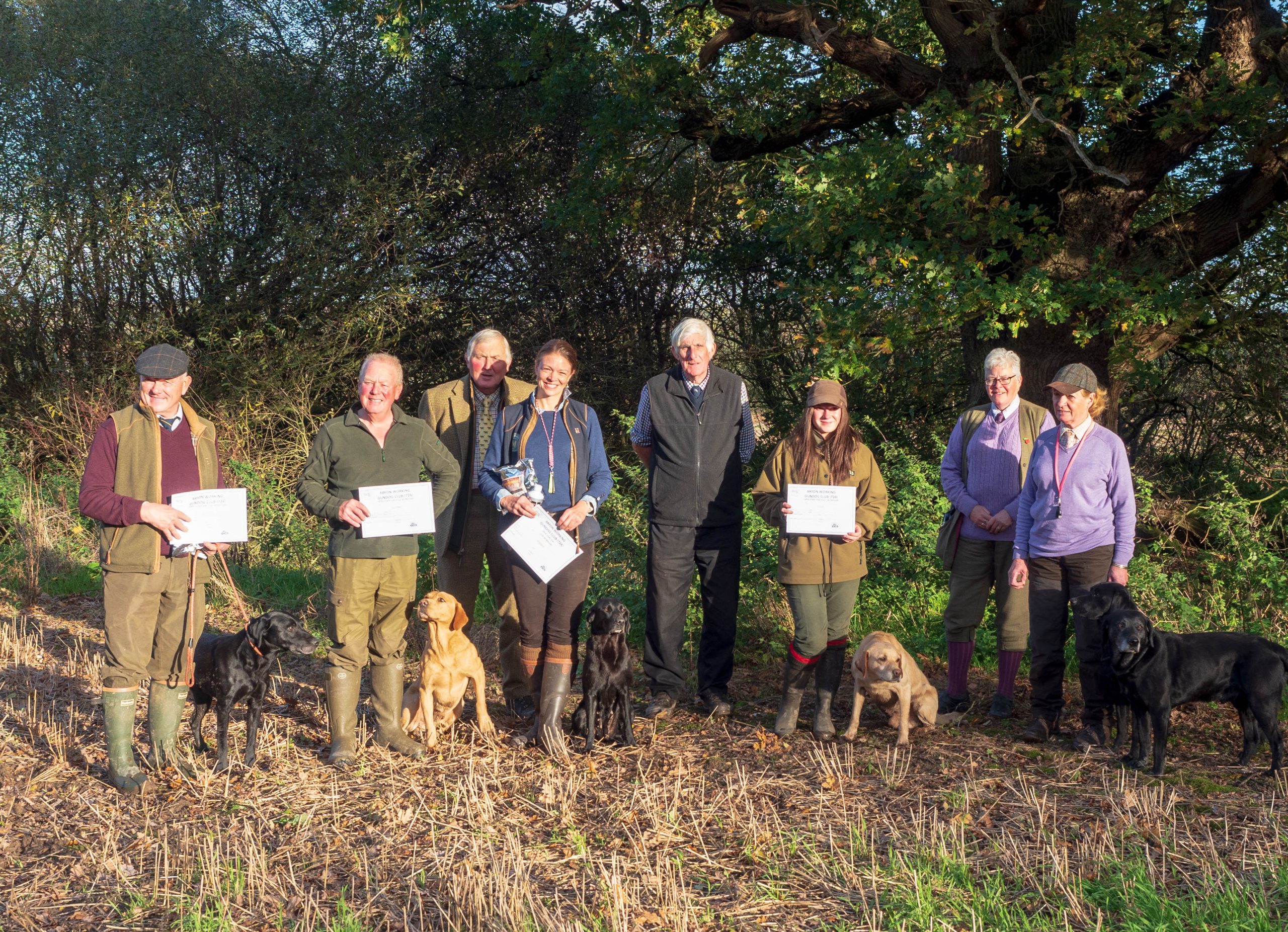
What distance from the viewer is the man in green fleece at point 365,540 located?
5.61 m

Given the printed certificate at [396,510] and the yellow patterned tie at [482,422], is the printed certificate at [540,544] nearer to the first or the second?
the printed certificate at [396,510]

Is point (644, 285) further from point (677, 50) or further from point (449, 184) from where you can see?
point (677, 50)

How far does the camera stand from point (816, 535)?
19.7 ft

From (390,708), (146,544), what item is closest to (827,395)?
(390,708)

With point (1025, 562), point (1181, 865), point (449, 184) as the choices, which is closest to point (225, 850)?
Answer: point (1181, 865)

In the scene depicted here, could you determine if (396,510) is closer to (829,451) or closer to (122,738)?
(122,738)

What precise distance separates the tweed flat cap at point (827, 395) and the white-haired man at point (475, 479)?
164 centimetres

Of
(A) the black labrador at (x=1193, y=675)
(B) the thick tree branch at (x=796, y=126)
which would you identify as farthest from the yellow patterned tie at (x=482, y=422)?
(B) the thick tree branch at (x=796, y=126)

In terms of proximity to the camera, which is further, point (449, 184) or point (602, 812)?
point (449, 184)

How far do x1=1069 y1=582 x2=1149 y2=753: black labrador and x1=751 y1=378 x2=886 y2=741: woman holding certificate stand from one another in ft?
3.86

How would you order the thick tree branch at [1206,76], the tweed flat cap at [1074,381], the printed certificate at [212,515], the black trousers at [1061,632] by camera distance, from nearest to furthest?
the printed certificate at [212,515], the tweed flat cap at [1074,381], the black trousers at [1061,632], the thick tree branch at [1206,76]

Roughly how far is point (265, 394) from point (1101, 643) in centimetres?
1123

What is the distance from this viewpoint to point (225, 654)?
565 cm

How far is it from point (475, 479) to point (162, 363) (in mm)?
1825
